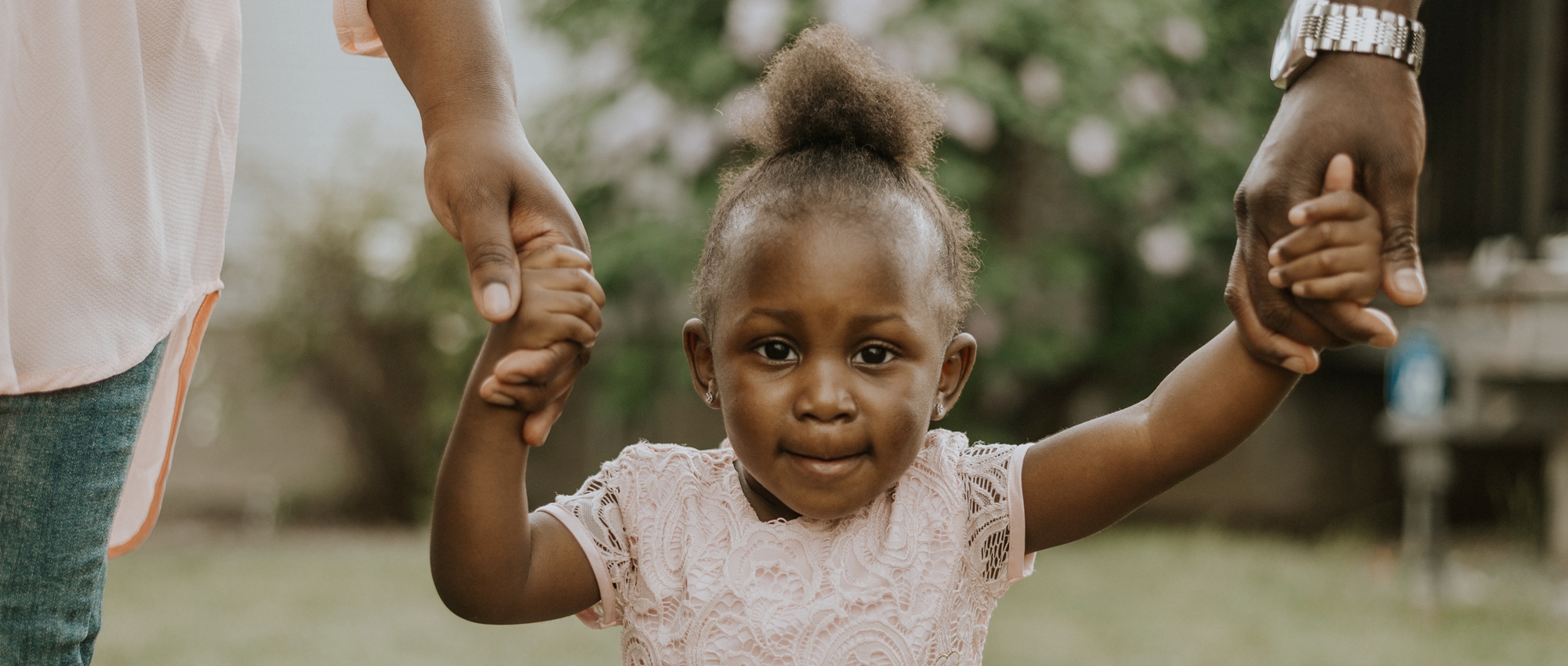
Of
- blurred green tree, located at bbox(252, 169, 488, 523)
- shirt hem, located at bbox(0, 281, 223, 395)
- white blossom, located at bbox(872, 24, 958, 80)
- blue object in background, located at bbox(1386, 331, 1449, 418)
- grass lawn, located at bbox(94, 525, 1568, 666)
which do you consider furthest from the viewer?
blurred green tree, located at bbox(252, 169, 488, 523)

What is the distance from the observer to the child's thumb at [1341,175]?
1.41 metres

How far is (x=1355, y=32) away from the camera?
150cm

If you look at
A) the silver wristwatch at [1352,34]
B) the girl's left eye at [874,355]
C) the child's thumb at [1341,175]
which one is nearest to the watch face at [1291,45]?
the silver wristwatch at [1352,34]

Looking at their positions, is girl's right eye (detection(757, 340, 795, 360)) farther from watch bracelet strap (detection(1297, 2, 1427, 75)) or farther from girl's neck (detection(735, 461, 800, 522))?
watch bracelet strap (detection(1297, 2, 1427, 75))

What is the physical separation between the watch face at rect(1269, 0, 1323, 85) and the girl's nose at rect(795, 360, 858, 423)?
2.13ft

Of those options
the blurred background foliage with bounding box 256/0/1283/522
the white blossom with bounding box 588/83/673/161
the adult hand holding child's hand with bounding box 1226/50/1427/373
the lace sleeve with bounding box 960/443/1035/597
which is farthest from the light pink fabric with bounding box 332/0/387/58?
the white blossom with bounding box 588/83/673/161

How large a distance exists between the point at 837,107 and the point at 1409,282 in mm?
765

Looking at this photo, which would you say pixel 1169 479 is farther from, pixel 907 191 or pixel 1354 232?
pixel 907 191

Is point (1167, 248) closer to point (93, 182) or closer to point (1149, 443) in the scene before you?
point (1149, 443)

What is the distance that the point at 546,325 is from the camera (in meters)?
1.37

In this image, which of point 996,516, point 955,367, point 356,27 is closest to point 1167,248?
point 955,367

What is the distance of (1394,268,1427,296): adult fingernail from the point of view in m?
1.39

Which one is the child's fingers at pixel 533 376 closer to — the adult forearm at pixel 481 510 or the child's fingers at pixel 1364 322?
the adult forearm at pixel 481 510

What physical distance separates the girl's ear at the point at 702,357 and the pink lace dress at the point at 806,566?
4.7 inches
